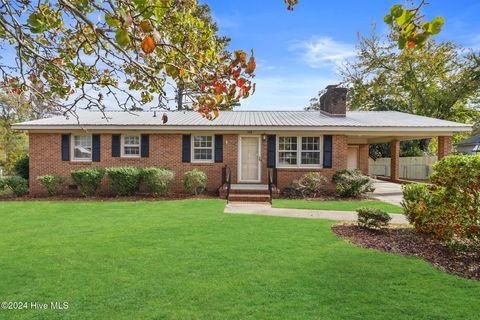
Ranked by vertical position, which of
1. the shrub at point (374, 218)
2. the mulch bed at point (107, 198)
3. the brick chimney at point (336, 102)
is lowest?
the mulch bed at point (107, 198)

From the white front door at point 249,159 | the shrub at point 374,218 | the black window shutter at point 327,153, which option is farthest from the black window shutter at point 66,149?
the shrub at point 374,218

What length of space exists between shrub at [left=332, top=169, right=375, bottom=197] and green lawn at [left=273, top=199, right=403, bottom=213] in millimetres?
795

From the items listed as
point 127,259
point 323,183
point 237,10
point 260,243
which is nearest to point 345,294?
point 260,243

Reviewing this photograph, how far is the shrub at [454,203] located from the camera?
199 inches

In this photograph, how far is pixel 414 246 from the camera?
5848 mm

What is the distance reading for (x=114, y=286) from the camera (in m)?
3.95

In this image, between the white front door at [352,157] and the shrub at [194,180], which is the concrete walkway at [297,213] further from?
the white front door at [352,157]

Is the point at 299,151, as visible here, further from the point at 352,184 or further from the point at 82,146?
the point at 82,146

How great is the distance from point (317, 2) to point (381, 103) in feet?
96.4

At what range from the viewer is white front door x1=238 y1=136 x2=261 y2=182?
1377 centimetres

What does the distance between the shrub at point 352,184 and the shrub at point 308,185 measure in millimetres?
700

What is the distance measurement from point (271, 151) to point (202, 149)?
10.3 ft

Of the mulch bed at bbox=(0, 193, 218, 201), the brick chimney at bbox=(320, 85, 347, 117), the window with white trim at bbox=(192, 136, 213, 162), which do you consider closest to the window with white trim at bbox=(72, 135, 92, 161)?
the mulch bed at bbox=(0, 193, 218, 201)

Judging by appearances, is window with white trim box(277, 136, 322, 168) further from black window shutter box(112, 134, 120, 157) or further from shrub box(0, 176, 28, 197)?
shrub box(0, 176, 28, 197)
